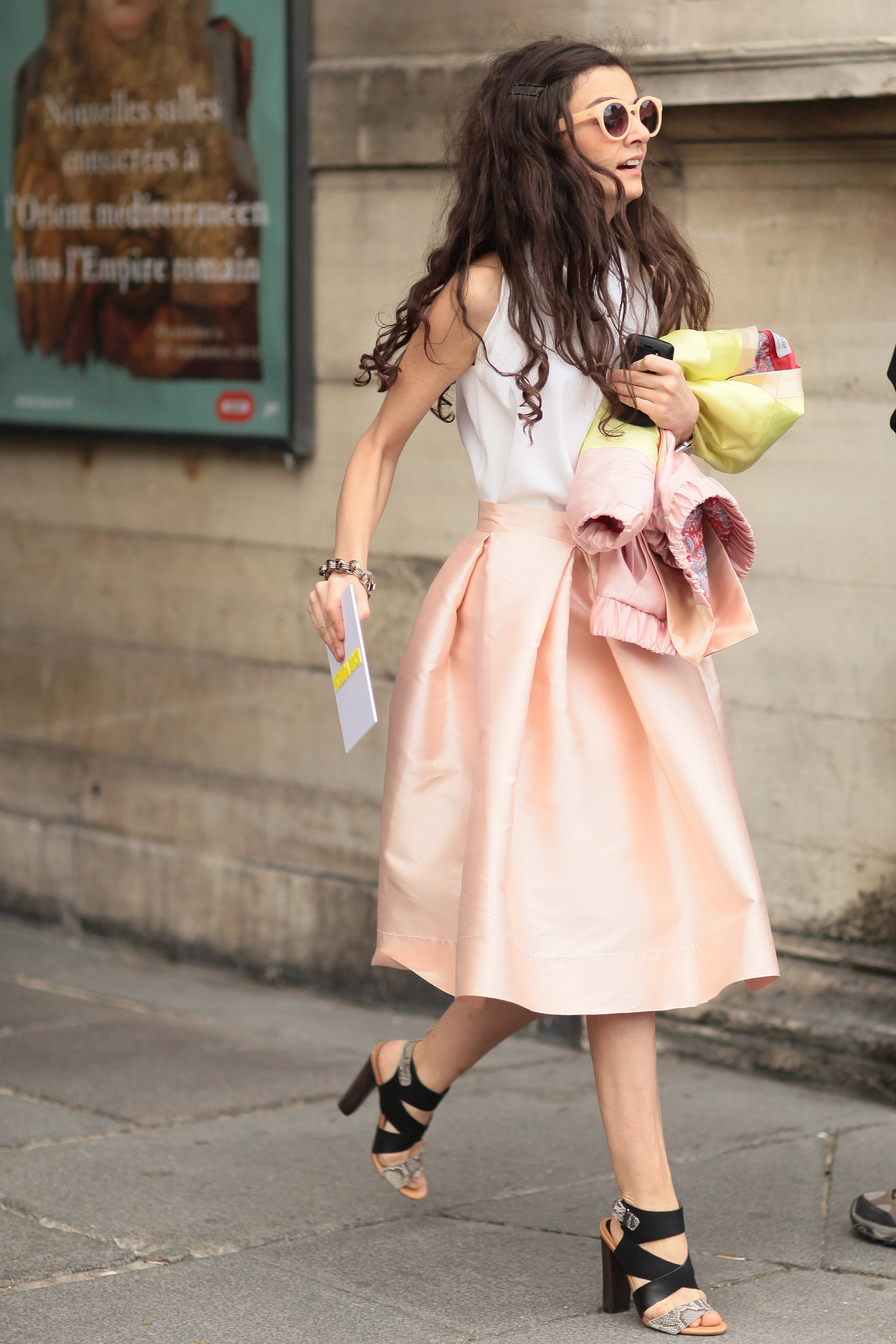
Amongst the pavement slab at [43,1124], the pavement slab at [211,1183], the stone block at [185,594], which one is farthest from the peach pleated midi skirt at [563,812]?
the stone block at [185,594]

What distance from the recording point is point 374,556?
17.7 ft

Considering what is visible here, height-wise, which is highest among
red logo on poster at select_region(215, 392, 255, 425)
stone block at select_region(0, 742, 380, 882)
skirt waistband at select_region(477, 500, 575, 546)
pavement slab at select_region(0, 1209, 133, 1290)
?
red logo on poster at select_region(215, 392, 255, 425)

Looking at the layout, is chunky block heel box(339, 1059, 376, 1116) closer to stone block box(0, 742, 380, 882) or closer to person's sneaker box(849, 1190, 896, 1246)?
person's sneaker box(849, 1190, 896, 1246)

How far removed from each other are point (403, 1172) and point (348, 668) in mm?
1069

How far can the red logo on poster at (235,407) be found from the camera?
5.61m

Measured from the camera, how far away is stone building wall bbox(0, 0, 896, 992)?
4.45 m

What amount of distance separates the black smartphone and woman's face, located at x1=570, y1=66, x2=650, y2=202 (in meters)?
0.26

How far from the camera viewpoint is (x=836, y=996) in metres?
4.61

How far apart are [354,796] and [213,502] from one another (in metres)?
1.08

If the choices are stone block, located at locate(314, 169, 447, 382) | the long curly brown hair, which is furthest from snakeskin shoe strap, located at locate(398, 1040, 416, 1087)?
stone block, located at locate(314, 169, 447, 382)

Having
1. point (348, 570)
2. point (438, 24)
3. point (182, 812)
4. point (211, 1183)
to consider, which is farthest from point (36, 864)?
point (348, 570)

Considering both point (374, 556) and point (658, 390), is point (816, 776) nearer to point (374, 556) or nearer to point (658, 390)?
point (374, 556)

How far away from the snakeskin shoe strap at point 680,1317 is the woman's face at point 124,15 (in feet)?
14.2

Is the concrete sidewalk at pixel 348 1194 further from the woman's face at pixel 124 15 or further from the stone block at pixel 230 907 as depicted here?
the woman's face at pixel 124 15
